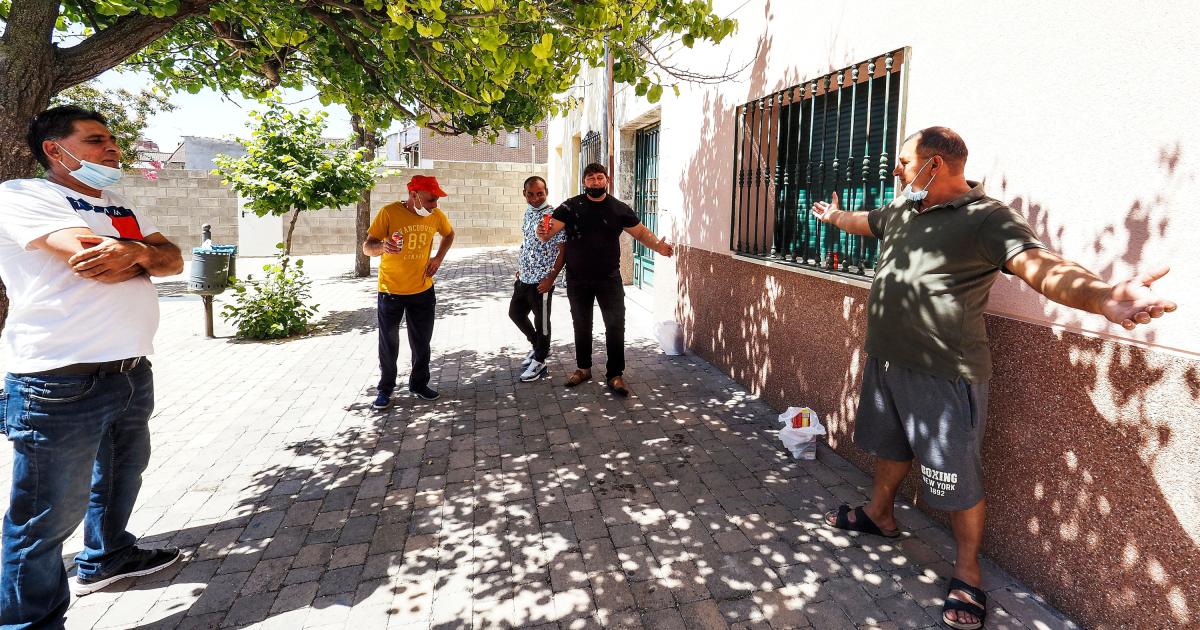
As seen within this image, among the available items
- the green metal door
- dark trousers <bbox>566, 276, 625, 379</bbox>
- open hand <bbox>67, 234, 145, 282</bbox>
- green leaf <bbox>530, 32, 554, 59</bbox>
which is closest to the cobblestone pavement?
dark trousers <bbox>566, 276, 625, 379</bbox>

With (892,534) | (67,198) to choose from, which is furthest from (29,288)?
(892,534)

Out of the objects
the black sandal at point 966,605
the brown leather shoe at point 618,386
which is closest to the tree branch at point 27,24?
the brown leather shoe at point 618,386

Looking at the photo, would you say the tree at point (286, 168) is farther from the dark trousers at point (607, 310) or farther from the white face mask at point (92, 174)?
the white face mask at point (92, 174)

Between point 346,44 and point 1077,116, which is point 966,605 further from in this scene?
point 346,44

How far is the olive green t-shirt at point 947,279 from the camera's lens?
2.47 meters

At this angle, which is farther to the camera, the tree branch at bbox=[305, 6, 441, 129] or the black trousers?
the black trousers

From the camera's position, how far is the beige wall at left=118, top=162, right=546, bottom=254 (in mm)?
17859

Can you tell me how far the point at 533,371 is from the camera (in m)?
6.22

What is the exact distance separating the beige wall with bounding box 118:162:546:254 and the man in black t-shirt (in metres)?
11.9

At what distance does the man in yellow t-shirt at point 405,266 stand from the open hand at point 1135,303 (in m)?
4.37

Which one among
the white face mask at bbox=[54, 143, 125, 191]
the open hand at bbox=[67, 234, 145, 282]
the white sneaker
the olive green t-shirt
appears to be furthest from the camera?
the white sneaker

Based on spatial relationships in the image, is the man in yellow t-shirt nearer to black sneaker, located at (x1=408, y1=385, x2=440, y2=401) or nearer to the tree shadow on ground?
black sneaker, located at (x1=408, y1=385, x2=440, y2=401)

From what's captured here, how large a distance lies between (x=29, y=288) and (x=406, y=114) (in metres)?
4.43

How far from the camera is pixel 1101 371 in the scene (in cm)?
242
